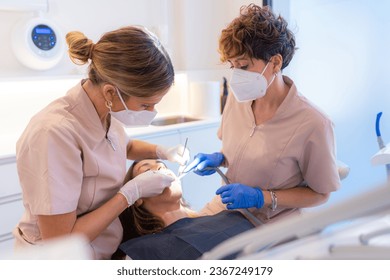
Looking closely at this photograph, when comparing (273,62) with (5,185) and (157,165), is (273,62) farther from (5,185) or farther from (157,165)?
(5,185)

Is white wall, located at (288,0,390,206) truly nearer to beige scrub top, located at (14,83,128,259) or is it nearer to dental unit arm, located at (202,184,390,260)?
beige scrub top, located at (14,83,128,259)

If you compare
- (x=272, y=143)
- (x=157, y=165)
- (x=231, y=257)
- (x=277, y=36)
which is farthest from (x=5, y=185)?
(x=231, y=257)

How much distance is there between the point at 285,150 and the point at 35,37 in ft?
5.75

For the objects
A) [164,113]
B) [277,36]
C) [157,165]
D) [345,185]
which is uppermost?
[277,36]

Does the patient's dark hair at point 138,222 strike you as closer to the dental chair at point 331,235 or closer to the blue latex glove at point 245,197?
the blue latex glove at point 245,197

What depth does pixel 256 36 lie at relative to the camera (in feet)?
4.43

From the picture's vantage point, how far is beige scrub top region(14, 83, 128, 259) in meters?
1.06

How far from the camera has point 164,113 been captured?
3.14 m

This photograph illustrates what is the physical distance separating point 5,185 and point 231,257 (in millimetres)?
1657

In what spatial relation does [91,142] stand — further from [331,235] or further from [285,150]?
[331,235]

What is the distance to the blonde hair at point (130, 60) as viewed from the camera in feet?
3.59

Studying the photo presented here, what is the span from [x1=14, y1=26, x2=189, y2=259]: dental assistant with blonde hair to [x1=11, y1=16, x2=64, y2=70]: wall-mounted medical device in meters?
1.19

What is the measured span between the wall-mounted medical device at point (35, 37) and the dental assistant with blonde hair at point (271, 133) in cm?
136

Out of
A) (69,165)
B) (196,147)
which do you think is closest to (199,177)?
(196,147)
